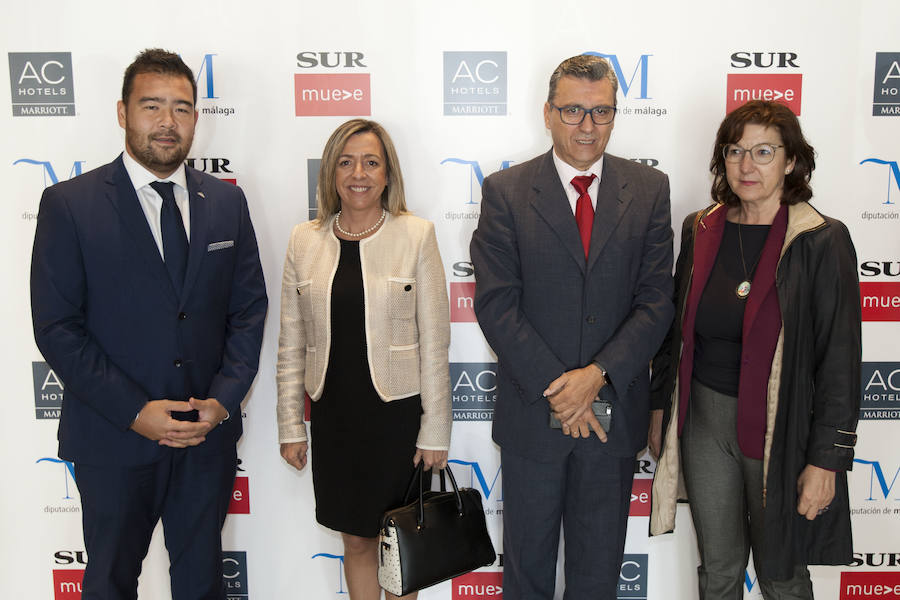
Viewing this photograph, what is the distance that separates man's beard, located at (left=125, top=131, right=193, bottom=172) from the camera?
2074mm

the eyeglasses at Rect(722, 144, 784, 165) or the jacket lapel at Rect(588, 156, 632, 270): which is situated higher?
the eyeglasses at Rect(722, 144, 784, 165)

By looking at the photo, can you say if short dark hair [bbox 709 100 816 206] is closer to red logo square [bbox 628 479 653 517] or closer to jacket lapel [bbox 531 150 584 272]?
jacket lapel [bbox 531 150 584 272]

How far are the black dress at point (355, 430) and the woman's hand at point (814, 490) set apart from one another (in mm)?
1208

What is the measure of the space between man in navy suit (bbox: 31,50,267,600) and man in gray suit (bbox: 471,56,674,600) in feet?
2.91

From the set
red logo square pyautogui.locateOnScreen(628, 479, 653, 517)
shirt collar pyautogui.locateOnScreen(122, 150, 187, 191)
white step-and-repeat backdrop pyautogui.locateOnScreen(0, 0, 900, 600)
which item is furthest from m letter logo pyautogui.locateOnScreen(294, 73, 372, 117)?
red logo square pyautogui.locateOnScreen(628, 479, 653, 517)

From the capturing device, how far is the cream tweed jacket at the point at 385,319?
226cm

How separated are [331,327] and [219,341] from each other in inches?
14.3

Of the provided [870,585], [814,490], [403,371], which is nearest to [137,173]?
[403,371]

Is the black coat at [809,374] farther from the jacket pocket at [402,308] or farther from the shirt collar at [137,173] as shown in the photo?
the shirt collar at [137,173]

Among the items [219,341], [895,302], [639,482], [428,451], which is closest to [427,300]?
[428,451]

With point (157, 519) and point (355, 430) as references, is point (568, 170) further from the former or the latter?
point (157, 519)

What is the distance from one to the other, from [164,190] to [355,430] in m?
0.97

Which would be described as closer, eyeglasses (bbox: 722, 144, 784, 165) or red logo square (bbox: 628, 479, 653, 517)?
eyeglasses (bbox: 722, 144, 784, 165)

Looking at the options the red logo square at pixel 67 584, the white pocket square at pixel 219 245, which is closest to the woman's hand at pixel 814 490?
the white pocket square at pixel 219 245
